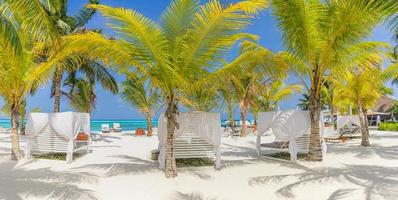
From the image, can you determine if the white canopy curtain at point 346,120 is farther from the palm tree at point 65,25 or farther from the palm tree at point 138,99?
the palm tree at point 65,25

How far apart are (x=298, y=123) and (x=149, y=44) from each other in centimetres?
522

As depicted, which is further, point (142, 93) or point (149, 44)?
point (142, 93)

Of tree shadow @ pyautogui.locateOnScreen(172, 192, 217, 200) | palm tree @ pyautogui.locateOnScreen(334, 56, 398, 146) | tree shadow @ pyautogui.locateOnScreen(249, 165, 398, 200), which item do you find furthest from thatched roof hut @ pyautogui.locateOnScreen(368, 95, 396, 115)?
tree shadow @ pyautogui.locateOnScreen(172, 192, 217, 200)

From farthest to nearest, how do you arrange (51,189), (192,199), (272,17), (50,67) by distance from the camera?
(50,67) → (272,17) → (51,189) → (192,199)

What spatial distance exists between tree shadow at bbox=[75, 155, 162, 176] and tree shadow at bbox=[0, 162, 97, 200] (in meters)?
0.68

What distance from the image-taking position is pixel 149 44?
6871 millimetres

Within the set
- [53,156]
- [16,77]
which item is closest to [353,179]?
[53,156]

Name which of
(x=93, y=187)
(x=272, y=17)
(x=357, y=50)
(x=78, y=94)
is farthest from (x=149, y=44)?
(x=78, y=94)

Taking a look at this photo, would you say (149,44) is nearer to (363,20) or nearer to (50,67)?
(50,67)

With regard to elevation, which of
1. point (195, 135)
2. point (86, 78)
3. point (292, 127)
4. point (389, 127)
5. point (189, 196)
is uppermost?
point (86, 78)

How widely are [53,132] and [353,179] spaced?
8.24 metres

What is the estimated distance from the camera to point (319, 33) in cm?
859

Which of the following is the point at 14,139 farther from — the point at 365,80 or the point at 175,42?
the point at 365,80

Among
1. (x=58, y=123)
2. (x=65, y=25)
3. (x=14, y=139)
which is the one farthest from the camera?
(x=65, y=25)
